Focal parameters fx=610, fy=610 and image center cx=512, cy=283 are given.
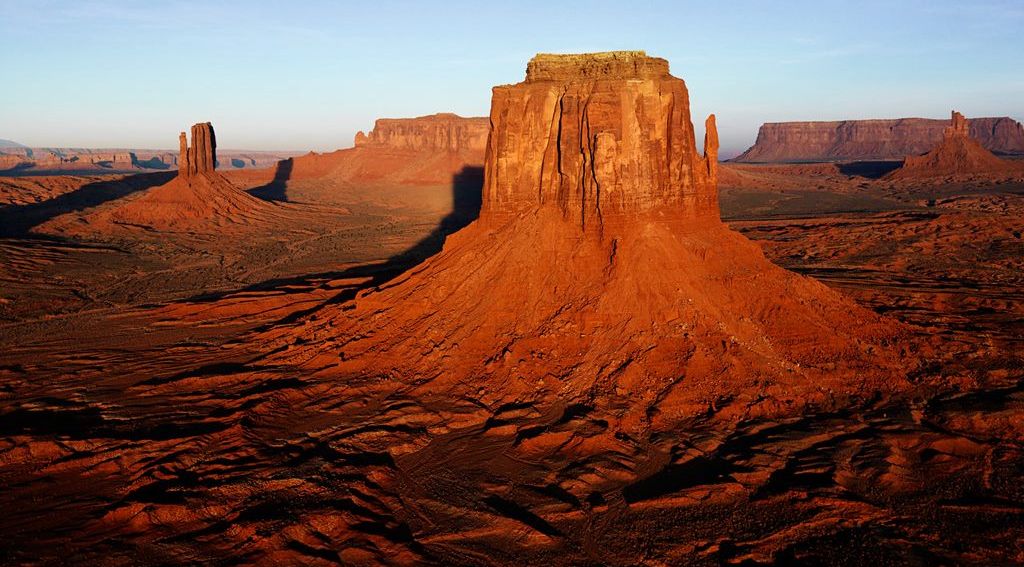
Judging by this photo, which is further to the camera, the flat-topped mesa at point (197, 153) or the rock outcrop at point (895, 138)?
the rock outcrop at point (895, 138)

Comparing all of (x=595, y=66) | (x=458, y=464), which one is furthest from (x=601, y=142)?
(x=458, y=464)

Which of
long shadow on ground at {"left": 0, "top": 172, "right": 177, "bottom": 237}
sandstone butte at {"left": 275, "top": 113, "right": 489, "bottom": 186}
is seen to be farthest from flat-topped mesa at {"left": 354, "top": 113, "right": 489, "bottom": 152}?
long shadow on ground at {"left": 0, "top": 172, "right": 177, "bottom": 237}

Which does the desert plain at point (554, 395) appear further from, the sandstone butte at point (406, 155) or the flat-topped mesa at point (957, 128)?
the flat-topped mesa at point (957, 128)

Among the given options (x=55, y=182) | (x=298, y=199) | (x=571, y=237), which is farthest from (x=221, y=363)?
(x=55, y=182)

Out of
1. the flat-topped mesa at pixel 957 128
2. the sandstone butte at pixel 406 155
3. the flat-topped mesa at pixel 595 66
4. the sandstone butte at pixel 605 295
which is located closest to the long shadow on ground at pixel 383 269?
the sandstone butte at pixel 605 295

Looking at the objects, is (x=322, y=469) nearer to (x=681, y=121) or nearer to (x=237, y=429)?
(x=237, y=429)
